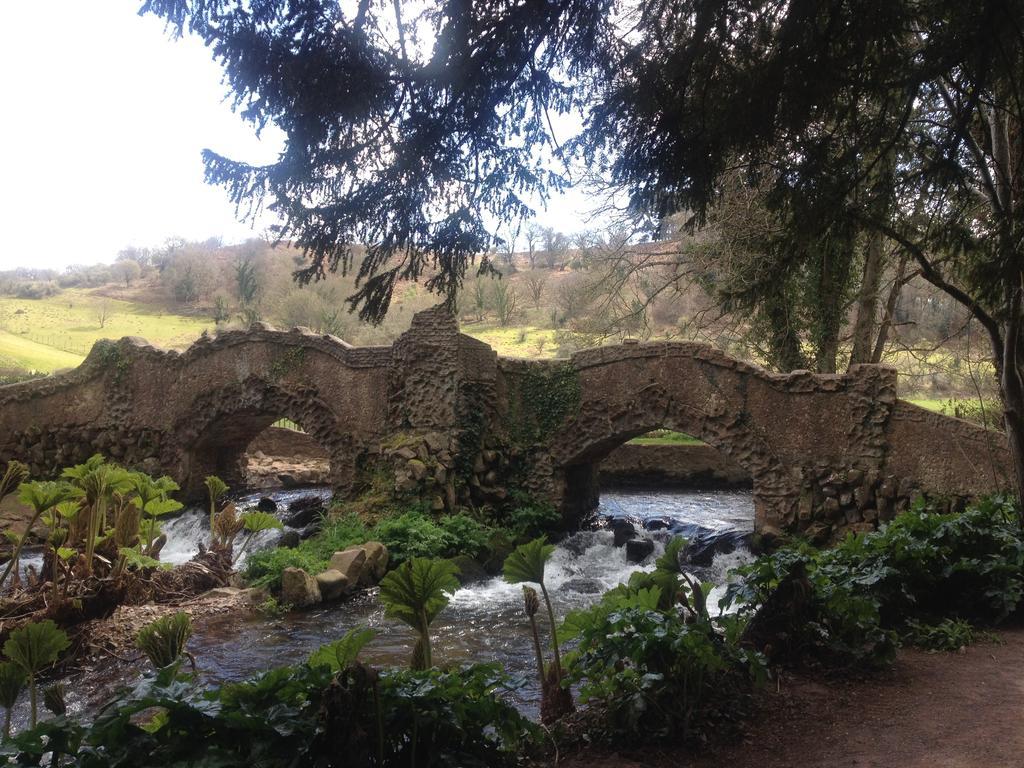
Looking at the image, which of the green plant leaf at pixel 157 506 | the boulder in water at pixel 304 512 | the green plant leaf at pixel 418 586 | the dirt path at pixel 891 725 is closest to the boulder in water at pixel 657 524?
the boulder in water at pixel 304 512

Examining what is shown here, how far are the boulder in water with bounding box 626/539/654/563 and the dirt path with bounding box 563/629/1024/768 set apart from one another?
7322mm

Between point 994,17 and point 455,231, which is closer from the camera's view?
point 994,17

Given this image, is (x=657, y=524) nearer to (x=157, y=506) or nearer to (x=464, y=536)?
(x=464, y=536)

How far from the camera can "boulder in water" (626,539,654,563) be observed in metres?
11.9

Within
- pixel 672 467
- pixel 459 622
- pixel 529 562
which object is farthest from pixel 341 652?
pixel 672 467

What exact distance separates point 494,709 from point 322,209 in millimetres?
3403

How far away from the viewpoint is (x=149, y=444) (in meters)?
16.4

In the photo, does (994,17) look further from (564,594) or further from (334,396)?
(334,396)

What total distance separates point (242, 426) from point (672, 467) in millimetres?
9875

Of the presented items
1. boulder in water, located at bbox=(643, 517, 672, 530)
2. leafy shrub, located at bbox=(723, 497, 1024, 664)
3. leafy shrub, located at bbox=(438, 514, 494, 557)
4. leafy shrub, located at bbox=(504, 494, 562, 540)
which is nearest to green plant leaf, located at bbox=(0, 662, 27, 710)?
leafy shrub, located at bbox=(723, 497, 1024, 664)

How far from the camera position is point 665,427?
12.3 m

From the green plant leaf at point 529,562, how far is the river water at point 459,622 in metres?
0.52

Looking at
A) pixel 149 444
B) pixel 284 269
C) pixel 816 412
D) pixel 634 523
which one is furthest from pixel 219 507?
pixel 284 269

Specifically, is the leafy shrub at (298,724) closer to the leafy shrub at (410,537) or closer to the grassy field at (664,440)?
the leafy shrub at (410,537)
